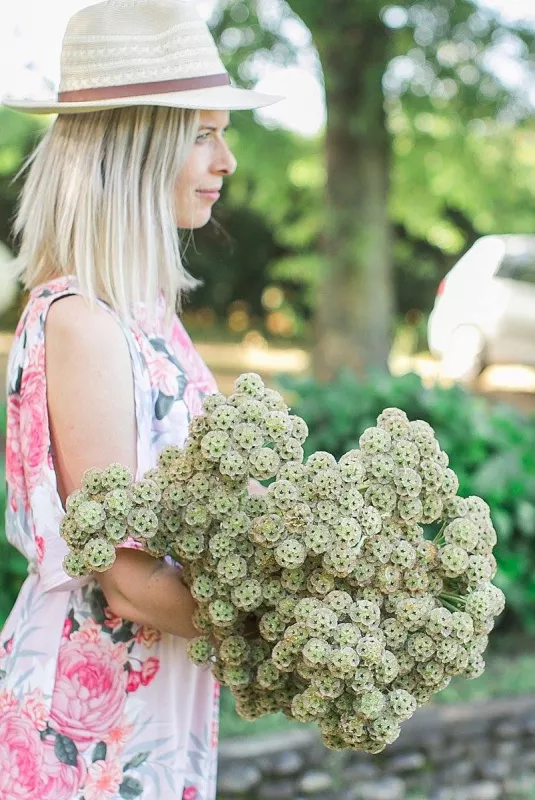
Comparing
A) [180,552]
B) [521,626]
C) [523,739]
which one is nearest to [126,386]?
[180,552]

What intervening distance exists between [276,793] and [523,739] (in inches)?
38.1

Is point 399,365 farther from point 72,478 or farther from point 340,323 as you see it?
point 72,478

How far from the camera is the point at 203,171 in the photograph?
174 cm

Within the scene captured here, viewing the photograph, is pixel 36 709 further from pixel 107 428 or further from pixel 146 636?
pixel 107 428

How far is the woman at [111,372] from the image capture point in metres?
1.59

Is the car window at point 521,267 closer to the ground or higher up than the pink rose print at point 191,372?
higher up

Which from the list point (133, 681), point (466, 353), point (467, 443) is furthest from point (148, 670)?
point (466, 353)

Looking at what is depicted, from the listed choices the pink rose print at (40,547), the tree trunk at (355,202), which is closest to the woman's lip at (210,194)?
the pink rose print at (40,547)

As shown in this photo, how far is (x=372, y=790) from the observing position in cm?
321

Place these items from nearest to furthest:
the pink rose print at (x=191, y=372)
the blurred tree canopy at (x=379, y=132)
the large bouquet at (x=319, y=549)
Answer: the large bouquet at (x=319, y=549), the pink rose print at (x=191, y=372), the blurred tree canopy at (x=379, y=132)

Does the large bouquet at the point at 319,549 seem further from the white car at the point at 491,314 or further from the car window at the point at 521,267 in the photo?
the car window at the point at 521,267

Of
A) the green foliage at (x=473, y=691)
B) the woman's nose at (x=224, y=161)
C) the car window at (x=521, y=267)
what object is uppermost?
the car window at (x=521, y=267)

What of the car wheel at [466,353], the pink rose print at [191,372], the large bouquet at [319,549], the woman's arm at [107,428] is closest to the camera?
the large bouquet at [319,549]

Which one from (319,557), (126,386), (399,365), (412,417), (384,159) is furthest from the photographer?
(399,365)
